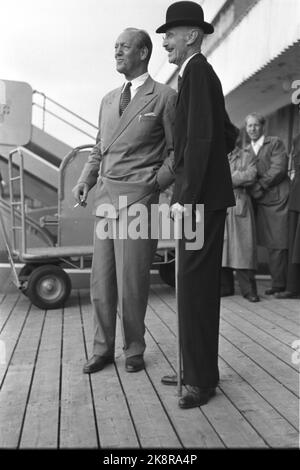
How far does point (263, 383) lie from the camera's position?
299cm

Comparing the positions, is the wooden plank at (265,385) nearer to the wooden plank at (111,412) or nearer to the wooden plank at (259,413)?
the wooden plank at (259,413)

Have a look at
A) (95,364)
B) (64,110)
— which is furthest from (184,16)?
(64,110)

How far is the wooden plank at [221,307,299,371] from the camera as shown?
11.5 ft

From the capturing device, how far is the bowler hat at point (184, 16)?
101 inches

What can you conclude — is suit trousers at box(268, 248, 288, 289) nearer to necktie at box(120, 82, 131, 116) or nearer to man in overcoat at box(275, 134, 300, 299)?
man in overcoat at box(275, 134, 300, 299)

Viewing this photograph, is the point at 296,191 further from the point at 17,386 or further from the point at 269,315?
the point at 17,386

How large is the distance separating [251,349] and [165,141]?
4.48ft

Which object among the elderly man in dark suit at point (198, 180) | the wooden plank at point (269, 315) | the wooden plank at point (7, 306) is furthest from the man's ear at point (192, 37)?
the wooden plank at point (7, 306)

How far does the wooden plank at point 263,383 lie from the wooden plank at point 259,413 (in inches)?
1.3

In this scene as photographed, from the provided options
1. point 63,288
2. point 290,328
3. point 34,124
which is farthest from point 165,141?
point 34,124

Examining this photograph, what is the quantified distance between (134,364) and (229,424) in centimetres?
83

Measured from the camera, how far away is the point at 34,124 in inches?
307

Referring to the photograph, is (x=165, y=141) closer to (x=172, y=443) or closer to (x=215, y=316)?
(x=215, y=316)

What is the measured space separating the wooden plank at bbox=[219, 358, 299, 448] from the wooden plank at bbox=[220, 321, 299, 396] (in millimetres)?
198
